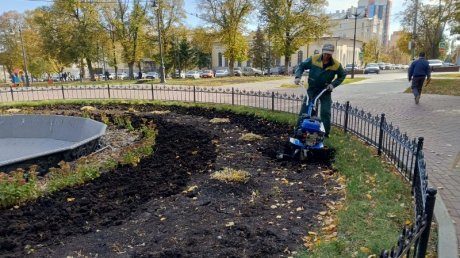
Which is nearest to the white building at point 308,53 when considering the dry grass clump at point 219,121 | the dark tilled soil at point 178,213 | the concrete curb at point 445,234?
the dry grass clump at point 219,121

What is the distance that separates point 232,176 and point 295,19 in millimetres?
38837

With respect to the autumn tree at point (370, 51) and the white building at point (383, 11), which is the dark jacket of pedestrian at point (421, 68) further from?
the white building at point (383, 11)

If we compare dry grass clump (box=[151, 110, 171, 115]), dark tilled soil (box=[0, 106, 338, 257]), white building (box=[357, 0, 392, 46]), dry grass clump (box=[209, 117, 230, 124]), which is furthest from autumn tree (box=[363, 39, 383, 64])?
white building (box=[357, 0, 392, 46])

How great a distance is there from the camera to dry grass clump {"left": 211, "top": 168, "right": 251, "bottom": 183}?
5.52 metres

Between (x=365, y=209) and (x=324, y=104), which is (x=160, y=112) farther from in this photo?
(x=365, y=209)

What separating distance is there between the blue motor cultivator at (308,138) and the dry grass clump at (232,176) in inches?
46.5

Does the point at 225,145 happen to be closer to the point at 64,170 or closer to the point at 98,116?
the point at 64,170

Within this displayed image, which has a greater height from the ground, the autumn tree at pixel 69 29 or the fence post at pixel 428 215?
the autumn tree at pixel 69 29

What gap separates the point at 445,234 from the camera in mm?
3627

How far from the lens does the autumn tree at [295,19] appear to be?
1622 inches

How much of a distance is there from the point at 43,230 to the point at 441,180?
557 centimetres

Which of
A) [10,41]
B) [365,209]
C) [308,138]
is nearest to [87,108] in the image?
[308,138]

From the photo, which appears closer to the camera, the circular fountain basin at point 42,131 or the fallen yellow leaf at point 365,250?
the fallen yellow leaf at point 365,250

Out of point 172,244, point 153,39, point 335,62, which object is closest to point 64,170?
point 172,244
